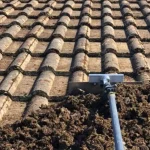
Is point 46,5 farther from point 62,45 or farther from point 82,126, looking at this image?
point 82,126

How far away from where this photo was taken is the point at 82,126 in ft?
8.75

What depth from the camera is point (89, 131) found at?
2570 millimetres

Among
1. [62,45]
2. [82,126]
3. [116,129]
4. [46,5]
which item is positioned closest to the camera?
[116,129]

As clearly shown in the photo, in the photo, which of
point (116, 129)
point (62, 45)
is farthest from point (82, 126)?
point (62, 45)

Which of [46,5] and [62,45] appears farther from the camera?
[46,5]

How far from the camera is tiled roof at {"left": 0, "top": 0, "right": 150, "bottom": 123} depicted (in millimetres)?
3307

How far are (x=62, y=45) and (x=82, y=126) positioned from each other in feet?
5.81

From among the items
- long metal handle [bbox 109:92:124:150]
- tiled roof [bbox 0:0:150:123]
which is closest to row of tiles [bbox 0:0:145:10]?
tiled roof [bbox 0:0:150:123]

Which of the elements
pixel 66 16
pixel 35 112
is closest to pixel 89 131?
pixel 35 112

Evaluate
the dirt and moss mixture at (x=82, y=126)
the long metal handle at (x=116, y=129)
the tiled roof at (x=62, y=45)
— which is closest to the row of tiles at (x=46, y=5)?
the tiled roof at (x=62, y=45)

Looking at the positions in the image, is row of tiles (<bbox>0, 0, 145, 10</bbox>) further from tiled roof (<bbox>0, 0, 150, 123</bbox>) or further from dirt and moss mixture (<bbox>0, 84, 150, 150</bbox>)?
dirt and moss mixture (<bbox>0, 84, 150, 150</bbox>)

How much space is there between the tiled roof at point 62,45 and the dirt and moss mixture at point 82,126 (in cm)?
26

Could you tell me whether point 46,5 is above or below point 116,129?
above

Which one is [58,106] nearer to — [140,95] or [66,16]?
[140,95]
